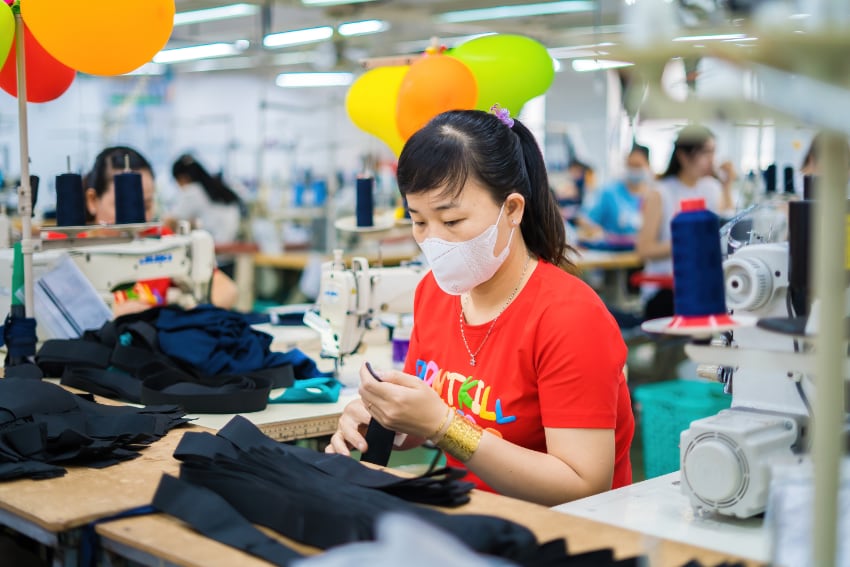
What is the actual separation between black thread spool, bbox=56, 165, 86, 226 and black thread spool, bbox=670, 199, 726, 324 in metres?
2.32

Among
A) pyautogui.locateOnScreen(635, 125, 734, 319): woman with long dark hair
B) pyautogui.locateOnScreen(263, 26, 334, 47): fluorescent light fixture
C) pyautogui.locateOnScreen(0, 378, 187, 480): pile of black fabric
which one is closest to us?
pyautogui.locateOnScreen(0, 378, 187, 480): pile of black fabric

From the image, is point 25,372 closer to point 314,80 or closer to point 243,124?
point 314,80

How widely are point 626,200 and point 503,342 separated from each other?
6.74 metres

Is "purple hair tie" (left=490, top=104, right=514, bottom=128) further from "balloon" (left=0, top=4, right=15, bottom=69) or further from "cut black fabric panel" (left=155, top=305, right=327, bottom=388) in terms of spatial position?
"balloon" (left=0, top=4, right=15, bottom=69)

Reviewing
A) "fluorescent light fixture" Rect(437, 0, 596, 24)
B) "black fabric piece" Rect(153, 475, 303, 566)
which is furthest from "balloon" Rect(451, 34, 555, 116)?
"fluorescent light fixture" Rect(437, 0, 596, 24)

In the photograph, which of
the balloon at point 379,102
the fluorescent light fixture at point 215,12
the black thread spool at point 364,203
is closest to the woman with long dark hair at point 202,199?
the fluorescent light fixture at point 215,12

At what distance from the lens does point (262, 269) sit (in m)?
9.27

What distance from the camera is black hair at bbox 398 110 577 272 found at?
1.92m

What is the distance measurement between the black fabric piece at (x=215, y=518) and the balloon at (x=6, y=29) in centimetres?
152

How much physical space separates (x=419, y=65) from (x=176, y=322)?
106 centimetres

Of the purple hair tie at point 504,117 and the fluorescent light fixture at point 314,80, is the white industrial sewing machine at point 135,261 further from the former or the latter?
the fluorescent light fixture at point 314,80

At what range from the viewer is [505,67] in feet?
10.5

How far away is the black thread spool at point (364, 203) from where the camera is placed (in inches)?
124

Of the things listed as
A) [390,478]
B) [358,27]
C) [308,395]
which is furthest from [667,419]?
[358,27]
